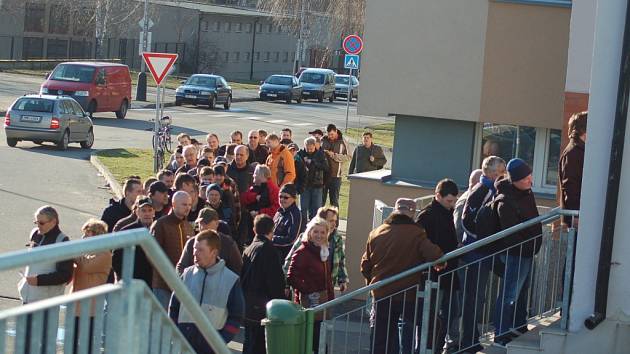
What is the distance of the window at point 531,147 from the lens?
1442 cm

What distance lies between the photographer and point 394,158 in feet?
50.2

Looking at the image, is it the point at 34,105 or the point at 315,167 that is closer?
the point at 315,167

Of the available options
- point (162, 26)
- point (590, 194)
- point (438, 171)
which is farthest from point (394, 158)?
point (162, 26)

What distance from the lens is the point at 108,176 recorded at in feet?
79.2

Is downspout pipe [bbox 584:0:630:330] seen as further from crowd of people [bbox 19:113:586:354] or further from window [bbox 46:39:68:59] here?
window [bbox 46:39:68:59]

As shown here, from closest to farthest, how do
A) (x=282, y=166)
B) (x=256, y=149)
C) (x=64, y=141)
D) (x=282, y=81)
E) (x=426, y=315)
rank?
(x=426, y=315), (x=282, y=166), (x=256, y=149), (x=64, y=141), (x=282, y=81)

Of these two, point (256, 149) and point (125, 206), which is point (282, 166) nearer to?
point (256, 149)

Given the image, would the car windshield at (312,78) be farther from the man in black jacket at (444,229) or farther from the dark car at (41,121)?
the man in black jacket at (444,229)

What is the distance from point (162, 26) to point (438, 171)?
55.5m

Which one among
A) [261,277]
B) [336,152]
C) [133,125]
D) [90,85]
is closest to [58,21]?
[90,85]

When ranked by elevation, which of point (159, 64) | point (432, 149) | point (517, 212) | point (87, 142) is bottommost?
point (87, 142)

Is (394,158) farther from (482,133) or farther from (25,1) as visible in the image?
(25,1)

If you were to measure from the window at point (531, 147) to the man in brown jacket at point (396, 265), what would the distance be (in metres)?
5.24

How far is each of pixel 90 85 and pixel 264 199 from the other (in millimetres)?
25606
